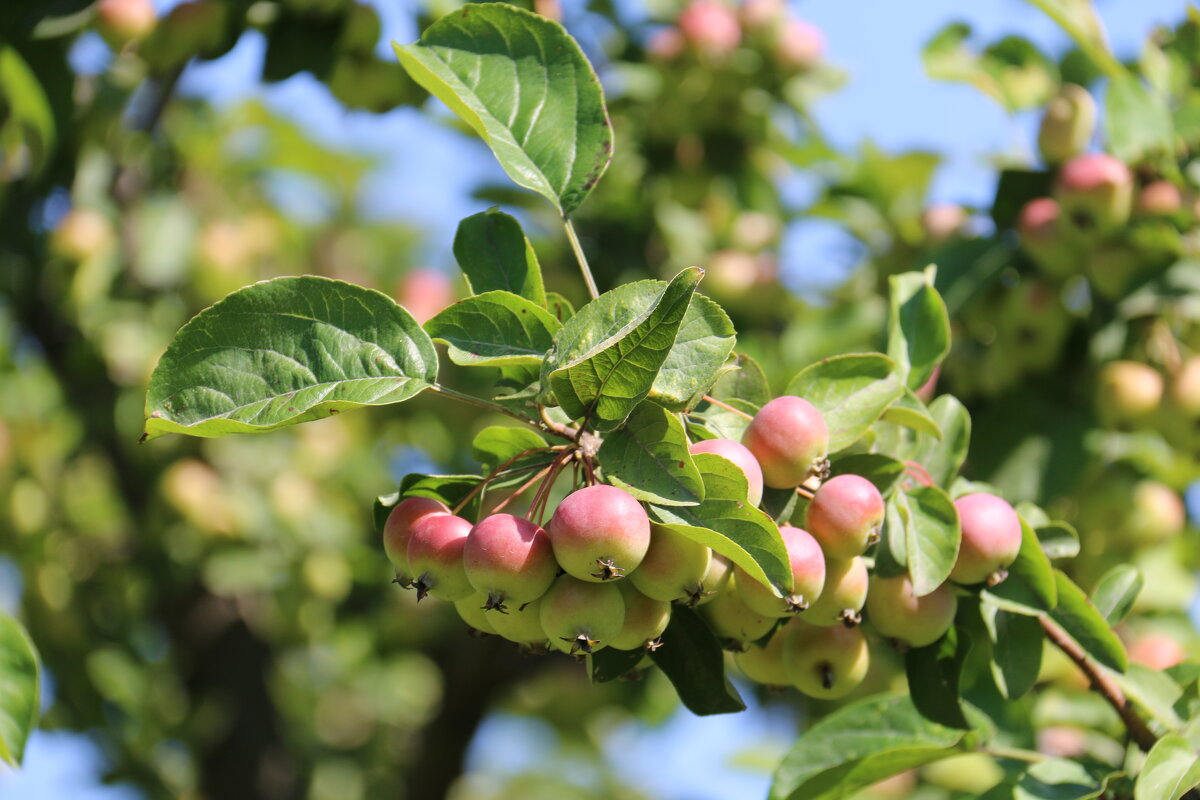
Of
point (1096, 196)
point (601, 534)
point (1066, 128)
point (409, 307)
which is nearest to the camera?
point (601, 534)

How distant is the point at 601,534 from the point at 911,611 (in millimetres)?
344

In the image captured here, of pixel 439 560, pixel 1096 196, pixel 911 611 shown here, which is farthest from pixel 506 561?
pixel 1096 196

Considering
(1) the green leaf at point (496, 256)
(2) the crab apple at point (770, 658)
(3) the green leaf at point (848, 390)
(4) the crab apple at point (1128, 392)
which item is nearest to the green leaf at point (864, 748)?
(2) the crab apple at point (770, 658)

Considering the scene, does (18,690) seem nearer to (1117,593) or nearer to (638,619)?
(638,619)

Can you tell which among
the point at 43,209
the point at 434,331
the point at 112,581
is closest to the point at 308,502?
the point at 112,581

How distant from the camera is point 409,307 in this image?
113 inches

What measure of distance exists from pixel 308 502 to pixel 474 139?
1.04 meters

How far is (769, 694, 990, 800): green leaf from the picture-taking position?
1141mm

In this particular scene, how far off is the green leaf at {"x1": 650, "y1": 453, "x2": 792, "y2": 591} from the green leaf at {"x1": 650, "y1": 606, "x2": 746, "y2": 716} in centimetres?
18

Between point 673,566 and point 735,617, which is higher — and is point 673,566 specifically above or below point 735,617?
above

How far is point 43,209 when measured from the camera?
252 cm

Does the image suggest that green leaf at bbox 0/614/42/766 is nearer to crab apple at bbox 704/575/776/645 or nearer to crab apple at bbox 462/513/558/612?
crab apple at bbox 462/513/558/612

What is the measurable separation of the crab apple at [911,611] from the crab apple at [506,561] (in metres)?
0.33

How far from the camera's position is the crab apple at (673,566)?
2.78ft
